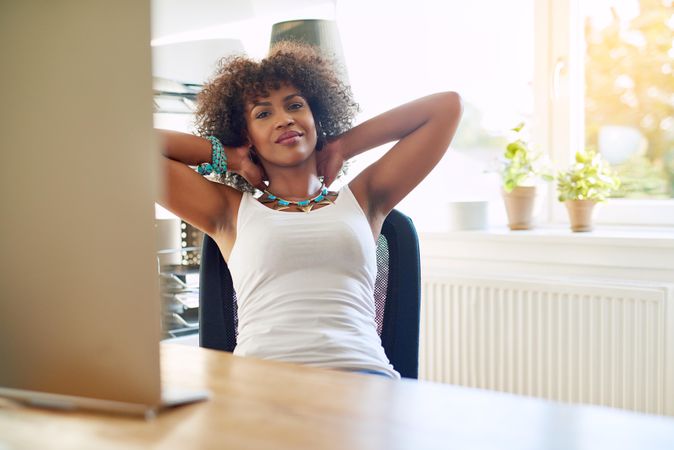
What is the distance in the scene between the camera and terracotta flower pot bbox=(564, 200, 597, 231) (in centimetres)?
242

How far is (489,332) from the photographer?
2.50m

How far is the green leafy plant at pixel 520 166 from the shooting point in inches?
100.0

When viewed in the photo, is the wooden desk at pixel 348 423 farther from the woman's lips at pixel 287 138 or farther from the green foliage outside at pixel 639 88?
the green foliage outside at pixel 639 88

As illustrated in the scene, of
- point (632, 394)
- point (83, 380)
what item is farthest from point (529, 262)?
point (83, 380)

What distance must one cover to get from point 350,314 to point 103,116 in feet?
3.12

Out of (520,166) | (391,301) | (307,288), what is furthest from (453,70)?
(307,288)

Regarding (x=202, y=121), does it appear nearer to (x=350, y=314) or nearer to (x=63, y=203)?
(x=350, y=314)

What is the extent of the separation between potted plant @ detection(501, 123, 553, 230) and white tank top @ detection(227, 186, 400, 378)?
1.14 meters

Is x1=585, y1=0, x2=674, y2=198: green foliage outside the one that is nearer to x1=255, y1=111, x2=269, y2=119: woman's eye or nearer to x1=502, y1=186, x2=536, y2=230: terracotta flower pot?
x1=502, y1=186, x2=536, y2=230: terracotta flower pot

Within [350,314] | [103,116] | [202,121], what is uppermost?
[202,121]

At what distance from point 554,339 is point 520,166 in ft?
1.87

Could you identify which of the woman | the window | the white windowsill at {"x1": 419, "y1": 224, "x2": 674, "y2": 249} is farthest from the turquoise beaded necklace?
the window

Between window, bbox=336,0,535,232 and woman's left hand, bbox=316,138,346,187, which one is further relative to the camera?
window, bbox=336,0,535,232

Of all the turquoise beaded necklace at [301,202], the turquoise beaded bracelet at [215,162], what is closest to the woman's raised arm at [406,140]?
the turquoise beaded necklace at [301,202]
